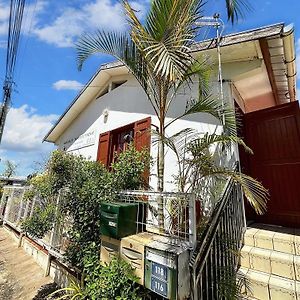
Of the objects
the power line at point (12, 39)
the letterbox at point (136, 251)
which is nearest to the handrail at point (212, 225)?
the letterbox at point (136, 251)

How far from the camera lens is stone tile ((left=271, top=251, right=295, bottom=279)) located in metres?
2.72

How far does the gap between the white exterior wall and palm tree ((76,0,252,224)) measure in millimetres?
918

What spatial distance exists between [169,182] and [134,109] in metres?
2.71

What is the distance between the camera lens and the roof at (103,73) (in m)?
3.96

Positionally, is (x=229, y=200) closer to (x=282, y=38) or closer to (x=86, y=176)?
(x=86, y=176)

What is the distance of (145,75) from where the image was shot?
4.02 meters

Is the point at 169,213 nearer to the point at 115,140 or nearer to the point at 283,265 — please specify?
the point at 283,265

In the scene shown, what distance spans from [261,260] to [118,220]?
6.64ft

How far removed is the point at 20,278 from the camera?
16.4ft

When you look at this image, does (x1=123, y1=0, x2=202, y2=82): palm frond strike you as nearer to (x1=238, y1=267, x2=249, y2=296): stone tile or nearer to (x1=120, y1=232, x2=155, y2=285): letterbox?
(x1=120, y1=232, x2=155, y2=285): letterbox

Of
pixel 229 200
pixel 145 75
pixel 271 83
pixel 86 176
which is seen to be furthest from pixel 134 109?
pixel 229 200

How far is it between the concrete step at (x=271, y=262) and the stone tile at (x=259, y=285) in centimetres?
14

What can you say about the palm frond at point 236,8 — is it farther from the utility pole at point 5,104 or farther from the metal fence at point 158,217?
the utility pole at point 5,104

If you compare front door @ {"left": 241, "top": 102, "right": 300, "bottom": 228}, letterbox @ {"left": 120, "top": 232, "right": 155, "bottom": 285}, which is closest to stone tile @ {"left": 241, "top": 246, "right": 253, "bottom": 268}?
letterbox @ {"left": 120, "top": 232, "right": 155, "bottom": 285}
